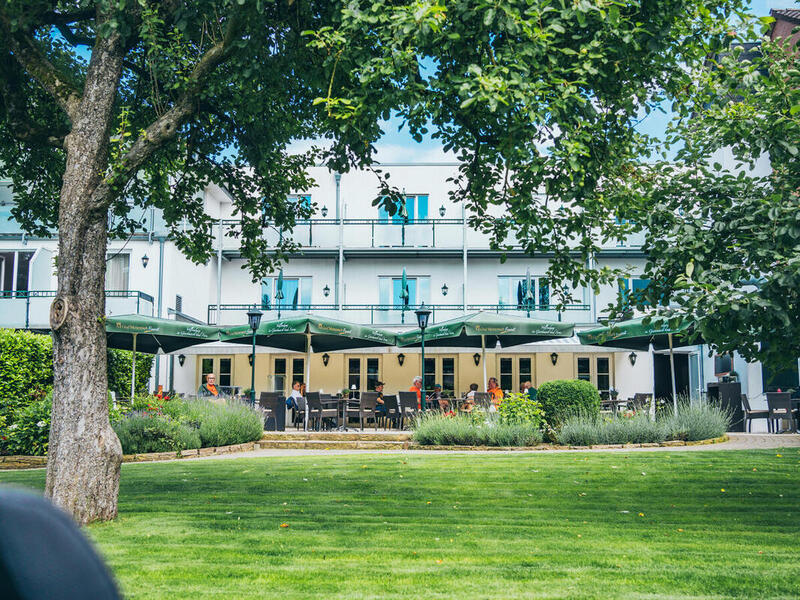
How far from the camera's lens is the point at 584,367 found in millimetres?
28016

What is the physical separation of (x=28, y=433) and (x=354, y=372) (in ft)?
49.4

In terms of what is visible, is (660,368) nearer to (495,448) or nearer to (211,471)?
(495,448)

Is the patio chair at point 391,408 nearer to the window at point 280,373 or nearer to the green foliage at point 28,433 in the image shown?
the green foliage at point 28,433

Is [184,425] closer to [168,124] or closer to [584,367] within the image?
[168,124]

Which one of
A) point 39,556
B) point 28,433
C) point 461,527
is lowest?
point 461,527

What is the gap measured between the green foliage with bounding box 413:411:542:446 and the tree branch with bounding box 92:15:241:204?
821cm

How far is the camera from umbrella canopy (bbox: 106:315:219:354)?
17.5m

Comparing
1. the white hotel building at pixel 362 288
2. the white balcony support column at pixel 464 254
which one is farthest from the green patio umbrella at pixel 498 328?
the white balcony support column at pixel 464 254

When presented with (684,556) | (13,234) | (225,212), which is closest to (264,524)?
(684,556)

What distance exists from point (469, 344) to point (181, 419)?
842 cm

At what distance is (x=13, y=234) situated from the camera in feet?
87.8

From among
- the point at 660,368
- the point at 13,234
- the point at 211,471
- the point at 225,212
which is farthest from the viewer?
the point at 225,212

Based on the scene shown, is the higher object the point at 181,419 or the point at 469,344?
the point at 469,344

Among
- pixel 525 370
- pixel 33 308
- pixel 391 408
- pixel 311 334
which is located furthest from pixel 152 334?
pixel 525 370
